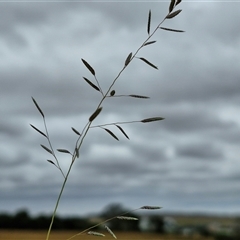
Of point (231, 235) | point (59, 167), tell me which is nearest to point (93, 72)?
point (59, 167)

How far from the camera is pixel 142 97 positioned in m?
1.87

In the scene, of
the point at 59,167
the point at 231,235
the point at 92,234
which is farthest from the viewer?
the point at 231,235

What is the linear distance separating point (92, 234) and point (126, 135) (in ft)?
1.40

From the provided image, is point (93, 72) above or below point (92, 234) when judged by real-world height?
above

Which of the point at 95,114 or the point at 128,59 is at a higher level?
the point at 128,59

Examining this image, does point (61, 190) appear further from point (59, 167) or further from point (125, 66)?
point (125, 66)

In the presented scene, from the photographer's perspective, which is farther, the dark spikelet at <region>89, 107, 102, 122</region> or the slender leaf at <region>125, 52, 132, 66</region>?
the slender leaf at <region>125, 52, 132, 66</region>

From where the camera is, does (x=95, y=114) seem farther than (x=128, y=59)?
No

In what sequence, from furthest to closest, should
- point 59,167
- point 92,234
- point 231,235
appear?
1. point 231,235
2. point 59,167
3. point 92,234

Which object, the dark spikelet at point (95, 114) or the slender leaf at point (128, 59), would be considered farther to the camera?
the slender leaf at point (128, 59)

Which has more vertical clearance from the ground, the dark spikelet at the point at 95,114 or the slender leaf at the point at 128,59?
the slender leaf at the point at 128,59

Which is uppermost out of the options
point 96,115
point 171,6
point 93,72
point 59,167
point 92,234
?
point 171,6

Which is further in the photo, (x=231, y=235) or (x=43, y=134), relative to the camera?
(x=231, y=235)

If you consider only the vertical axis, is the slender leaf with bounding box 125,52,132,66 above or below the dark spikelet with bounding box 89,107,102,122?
above
